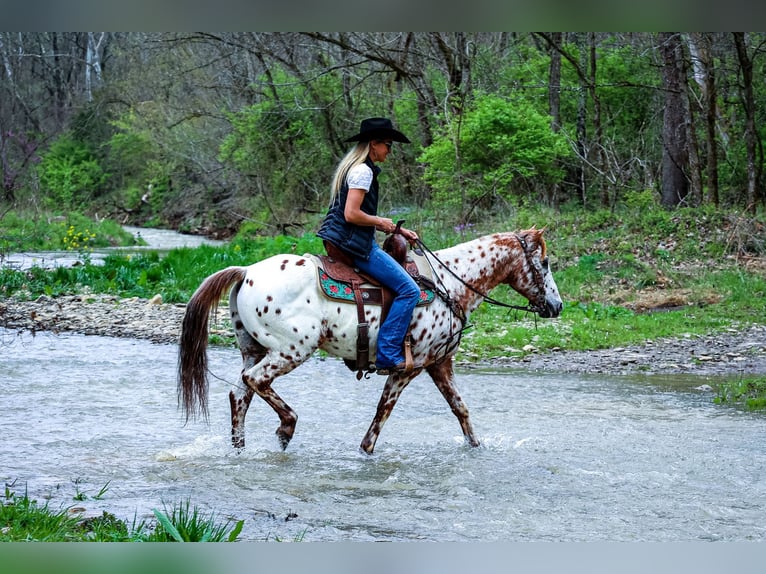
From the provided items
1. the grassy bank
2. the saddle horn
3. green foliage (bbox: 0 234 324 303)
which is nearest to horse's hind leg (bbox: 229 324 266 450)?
the saddle horn

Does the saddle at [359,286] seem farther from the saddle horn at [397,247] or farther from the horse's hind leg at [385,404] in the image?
the horse's hind leg at [385,404]

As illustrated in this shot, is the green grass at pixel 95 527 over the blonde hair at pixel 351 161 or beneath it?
beneath

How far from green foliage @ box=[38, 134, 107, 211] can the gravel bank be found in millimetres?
20075

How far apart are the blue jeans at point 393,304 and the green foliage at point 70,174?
28.8 meters

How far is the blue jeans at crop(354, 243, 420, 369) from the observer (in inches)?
244

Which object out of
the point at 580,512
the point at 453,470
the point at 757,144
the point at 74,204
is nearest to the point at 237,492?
the point at 453,470

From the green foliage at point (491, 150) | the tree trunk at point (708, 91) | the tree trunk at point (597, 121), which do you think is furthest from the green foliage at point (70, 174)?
the tree trunk at point (708, 91)

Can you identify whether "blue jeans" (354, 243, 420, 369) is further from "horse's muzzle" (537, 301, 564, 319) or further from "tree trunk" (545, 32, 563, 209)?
"tree trunk" (545, 32, 563, 209)

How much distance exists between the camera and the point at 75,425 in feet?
25.1

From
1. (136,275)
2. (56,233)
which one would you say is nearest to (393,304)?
(136,275)

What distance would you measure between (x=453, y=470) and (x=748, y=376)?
15.7 feet

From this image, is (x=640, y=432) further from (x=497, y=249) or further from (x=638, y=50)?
(x=638, y=50)

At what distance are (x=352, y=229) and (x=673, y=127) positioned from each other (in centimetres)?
1330

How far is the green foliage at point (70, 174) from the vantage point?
33.9 meters
